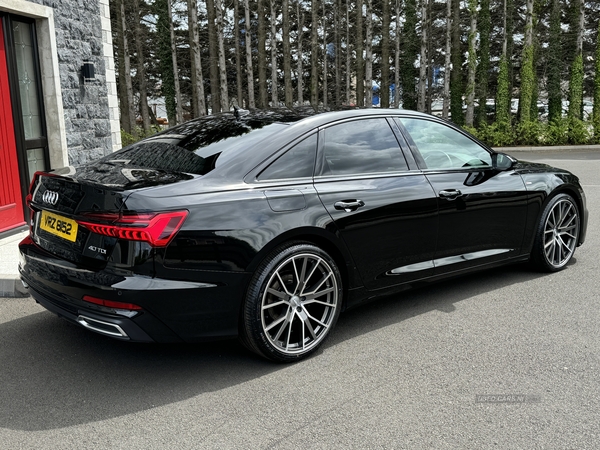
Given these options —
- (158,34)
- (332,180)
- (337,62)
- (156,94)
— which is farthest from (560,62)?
(332,180)

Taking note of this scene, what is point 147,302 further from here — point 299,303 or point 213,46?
point 213,46

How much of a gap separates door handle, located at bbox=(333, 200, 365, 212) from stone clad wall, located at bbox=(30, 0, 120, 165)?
6.24 metres

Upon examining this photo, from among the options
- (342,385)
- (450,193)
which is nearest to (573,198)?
(450,193)

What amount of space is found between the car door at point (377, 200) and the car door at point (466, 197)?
154 millimetres

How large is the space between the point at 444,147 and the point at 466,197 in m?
0.45

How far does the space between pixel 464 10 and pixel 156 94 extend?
26.1 m

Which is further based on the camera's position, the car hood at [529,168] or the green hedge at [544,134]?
the green hedge at [544,134]

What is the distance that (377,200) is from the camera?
421 cm

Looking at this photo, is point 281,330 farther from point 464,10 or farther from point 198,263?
point 464,10

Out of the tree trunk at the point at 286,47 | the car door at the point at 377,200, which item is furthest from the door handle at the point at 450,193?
the tree trunk at the point at 286,47

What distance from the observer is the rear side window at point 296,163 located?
151 inches

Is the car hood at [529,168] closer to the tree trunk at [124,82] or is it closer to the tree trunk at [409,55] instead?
the tree trunk at [124,82]

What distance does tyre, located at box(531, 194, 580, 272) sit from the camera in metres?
5.53

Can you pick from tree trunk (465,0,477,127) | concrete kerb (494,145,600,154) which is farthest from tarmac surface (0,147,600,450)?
tree trunk (465,0,477,127)
